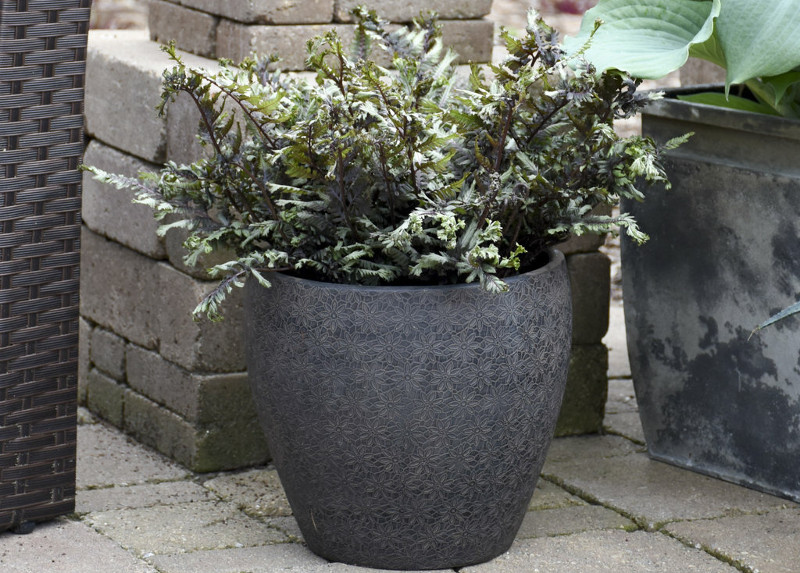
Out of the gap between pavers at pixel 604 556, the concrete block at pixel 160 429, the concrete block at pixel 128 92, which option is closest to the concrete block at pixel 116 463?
the concrete block at pixel 160 429

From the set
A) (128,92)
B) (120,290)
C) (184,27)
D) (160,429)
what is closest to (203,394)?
(160,429)

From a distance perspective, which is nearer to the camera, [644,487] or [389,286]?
[389,286]

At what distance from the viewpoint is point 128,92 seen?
2.71 m

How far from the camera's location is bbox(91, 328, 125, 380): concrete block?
292 centimetres

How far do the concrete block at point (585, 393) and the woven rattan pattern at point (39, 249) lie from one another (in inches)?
47.3

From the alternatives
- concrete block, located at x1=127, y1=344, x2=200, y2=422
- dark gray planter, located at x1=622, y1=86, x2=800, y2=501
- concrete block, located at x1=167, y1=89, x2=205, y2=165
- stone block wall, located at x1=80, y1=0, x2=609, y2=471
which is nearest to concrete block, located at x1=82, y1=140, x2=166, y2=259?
Answer: stone block wall, located at x1=80, y1=0, x2=609, y2=471

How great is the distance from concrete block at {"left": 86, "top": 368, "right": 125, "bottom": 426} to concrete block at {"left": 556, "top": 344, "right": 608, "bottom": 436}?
1086 millimetres

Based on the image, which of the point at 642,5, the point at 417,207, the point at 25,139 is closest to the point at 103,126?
the point at 25,139

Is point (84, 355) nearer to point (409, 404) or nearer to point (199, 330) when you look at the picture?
point (199, 330)

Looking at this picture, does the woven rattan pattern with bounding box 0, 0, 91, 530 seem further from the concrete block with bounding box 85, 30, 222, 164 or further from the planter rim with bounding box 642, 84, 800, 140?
→ the planter rim with bounding box 642, 84, 800, 140

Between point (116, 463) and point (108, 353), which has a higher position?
point (108, 353)

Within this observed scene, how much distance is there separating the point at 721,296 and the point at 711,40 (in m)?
0.55

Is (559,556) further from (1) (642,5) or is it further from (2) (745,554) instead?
(1) (642,5)

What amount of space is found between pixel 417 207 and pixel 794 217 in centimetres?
81
